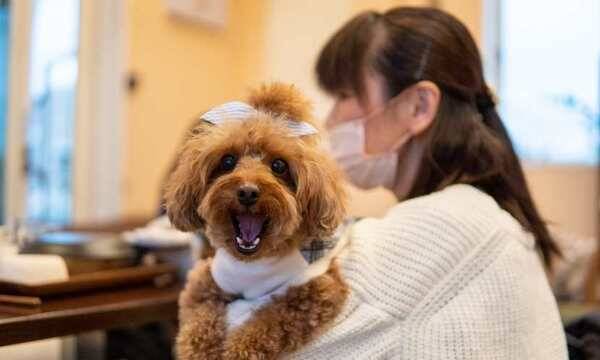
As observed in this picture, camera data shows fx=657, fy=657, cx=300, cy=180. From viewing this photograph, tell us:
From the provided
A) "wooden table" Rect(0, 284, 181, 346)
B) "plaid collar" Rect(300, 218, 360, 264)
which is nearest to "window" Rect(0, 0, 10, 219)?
"wooden table" Rect(0, 284, 181, 346)

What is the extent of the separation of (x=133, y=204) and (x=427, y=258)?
9.89ft

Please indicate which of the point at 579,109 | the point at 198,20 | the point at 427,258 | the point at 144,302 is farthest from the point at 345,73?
the point at 198,20

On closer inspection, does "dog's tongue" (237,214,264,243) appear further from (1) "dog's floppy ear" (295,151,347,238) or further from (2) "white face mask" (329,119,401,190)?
(2) "white face mask" (329,119,401,190)

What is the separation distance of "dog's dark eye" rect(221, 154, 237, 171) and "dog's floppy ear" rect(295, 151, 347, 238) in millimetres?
90

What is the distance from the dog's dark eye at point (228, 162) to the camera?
923 millimetres

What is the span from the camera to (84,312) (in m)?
1.13

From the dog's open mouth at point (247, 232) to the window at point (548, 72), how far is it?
2.26 m

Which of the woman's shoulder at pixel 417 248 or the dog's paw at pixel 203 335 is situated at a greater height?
the woman's shoulder at pixel 417 248

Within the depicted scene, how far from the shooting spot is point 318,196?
0.91 m

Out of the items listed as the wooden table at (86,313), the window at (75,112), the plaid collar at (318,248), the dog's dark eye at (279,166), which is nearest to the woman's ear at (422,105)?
the plaid collar at (318,248)

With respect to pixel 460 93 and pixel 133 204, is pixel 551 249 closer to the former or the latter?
pixel 460 93

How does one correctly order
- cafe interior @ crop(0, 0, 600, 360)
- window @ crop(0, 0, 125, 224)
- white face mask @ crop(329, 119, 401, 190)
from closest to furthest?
white face mask @ crop(329, 119, 401, 190) < cafe interior @ crop(0, 0, 600, 360) < window @ crop(0, 0, 125, 224)

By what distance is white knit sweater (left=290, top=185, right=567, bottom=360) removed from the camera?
964mm

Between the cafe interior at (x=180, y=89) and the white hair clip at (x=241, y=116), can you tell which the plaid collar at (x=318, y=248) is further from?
the cafe interior at (x=180, y=89)
